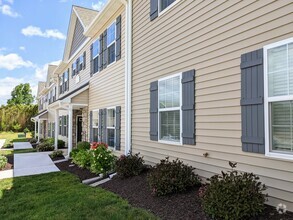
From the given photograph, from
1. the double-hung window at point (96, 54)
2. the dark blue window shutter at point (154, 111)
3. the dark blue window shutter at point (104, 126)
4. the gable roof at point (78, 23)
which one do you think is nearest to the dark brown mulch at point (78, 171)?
the dark blue window shutter at point (104, 126)

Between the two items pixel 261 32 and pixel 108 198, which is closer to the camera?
pixel 261 32

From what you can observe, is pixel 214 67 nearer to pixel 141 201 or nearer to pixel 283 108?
pixel 283 108

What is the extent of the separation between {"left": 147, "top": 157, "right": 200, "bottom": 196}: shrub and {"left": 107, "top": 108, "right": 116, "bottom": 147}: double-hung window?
4745 millimetres

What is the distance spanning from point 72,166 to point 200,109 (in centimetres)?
687

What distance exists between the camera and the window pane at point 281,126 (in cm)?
346

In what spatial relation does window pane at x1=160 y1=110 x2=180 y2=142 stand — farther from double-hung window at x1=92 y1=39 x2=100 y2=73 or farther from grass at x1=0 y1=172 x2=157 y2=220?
double-hung window at x1=92 y1=39 x2=100 y2=73

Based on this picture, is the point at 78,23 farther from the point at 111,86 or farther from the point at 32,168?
the point at 32,168

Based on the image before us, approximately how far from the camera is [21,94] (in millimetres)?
60094

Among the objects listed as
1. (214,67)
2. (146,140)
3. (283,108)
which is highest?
(214,67)

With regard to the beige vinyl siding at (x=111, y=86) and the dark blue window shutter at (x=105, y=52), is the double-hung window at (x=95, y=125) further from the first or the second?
the dark blue window shutter at (x=105, y=52)

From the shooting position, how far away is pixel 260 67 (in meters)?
3.77

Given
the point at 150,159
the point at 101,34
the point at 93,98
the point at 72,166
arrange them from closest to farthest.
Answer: the point at 150,159
the point at 72,166
the point at 101,34
the point at 93,98

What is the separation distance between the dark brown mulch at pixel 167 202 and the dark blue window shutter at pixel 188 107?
1087mm

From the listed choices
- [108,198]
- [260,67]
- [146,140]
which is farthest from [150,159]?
[260,67]
